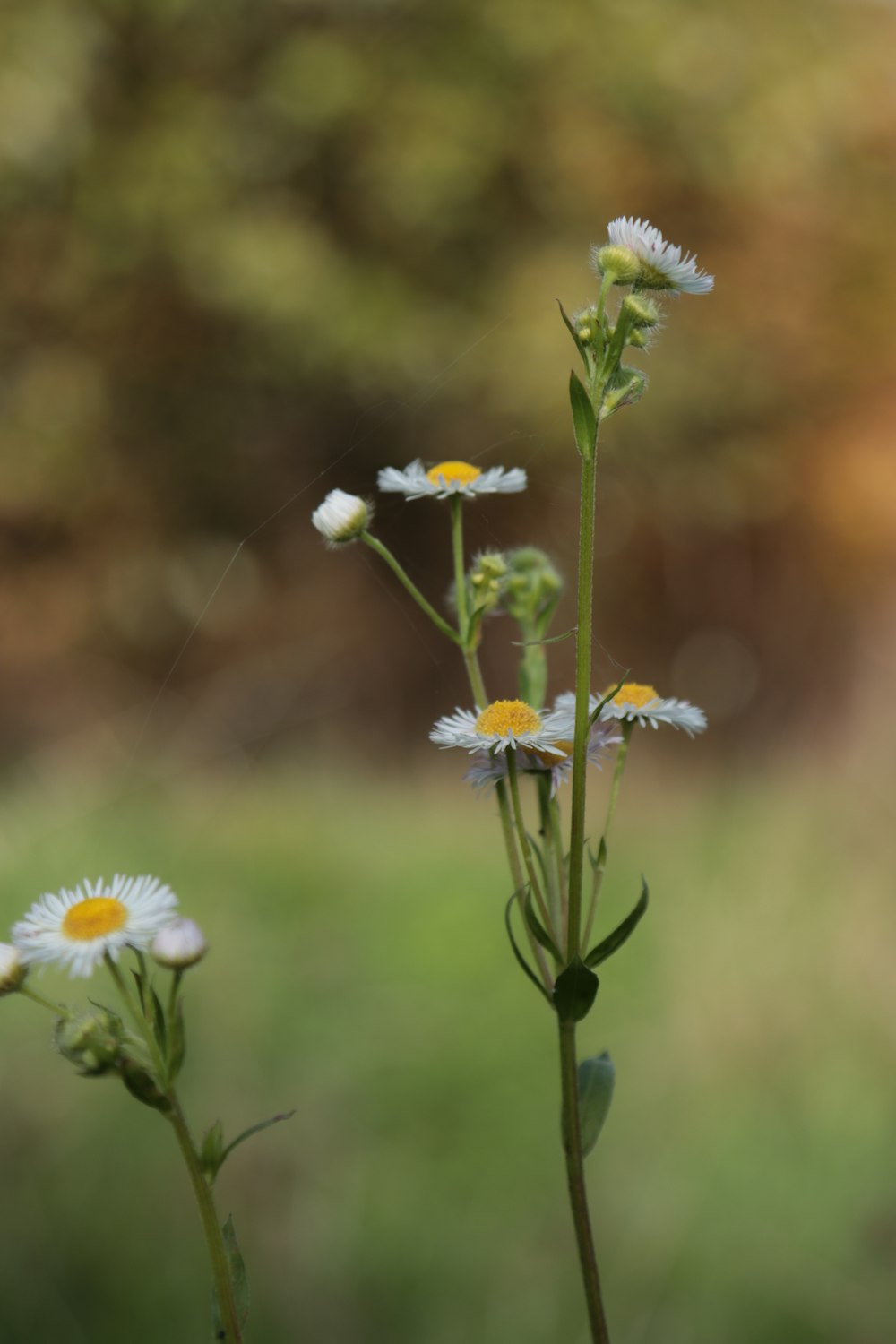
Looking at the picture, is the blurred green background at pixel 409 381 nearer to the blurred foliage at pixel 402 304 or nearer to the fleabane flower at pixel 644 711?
the blurred foliage at pixel 402 304

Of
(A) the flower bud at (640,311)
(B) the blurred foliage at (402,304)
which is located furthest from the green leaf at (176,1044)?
(B) the blurred foliage at (402,304)

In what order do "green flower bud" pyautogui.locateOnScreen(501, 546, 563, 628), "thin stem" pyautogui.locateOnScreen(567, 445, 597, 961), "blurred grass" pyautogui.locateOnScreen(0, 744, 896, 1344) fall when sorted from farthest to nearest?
"blurred grass" pyautogui.locateOnScreen(0, 744, 896, 1344)
"green flower bud" pyautogui.locateOnScreen(501, 546, 563, 628)
"thin stem" pyautogui.locateOnScreen(567, 445, 597, 961)

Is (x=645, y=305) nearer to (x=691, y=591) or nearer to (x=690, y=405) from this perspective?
(x=690, y=405)

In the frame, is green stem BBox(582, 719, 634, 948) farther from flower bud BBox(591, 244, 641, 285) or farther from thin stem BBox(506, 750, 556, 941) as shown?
flower bud BBox(591, 244, 641, 285)

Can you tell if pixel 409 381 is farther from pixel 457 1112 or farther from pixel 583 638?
pixel 583 638

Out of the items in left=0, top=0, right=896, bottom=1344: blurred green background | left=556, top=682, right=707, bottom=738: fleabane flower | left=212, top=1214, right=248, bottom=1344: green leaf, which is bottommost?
left=212, top=1214, right=248, bottom=1344: green leaf

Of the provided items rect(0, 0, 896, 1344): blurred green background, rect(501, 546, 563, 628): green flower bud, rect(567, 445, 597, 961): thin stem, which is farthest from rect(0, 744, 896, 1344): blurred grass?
rect(567, 445, 597, 961): thin stem
